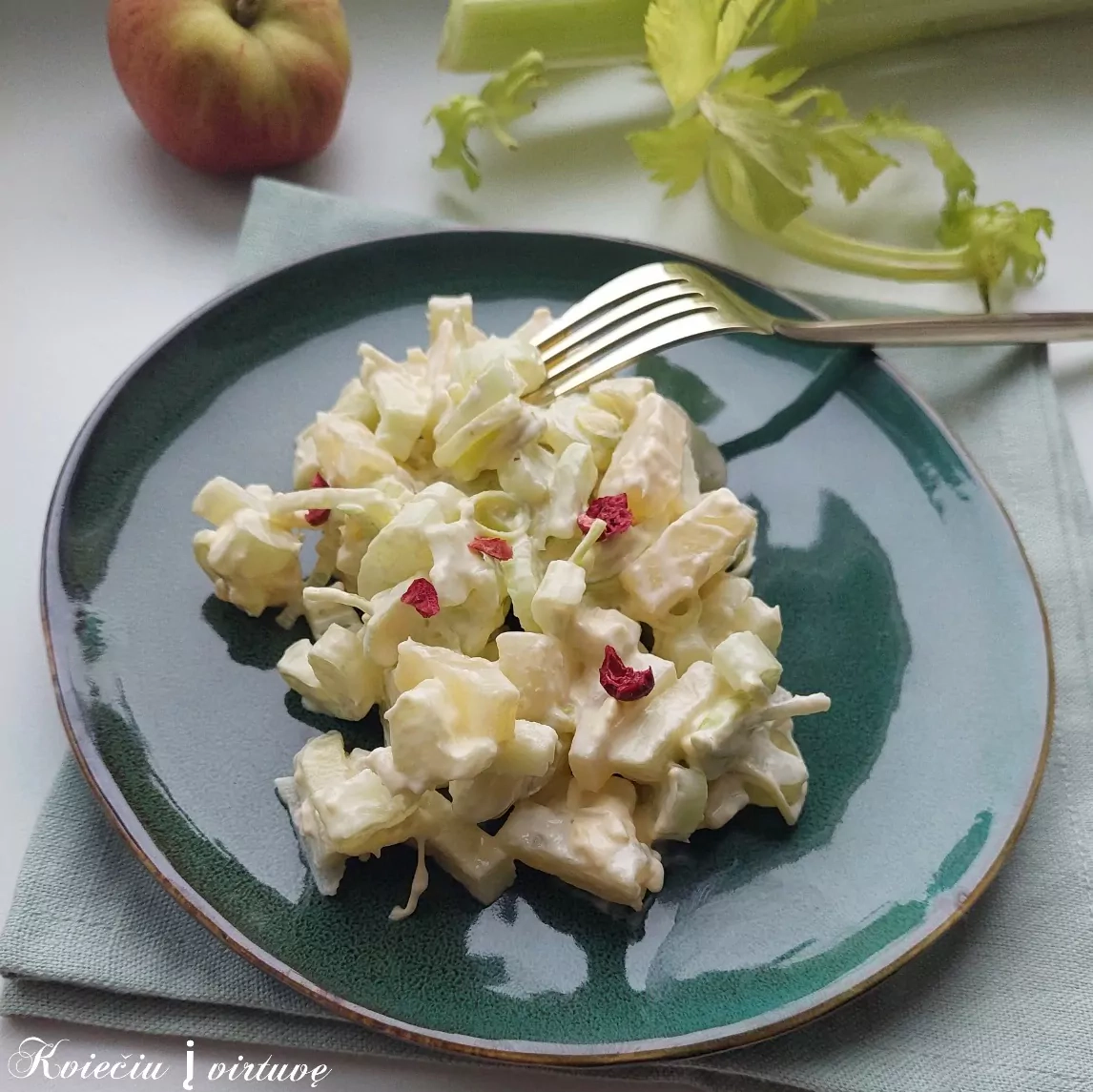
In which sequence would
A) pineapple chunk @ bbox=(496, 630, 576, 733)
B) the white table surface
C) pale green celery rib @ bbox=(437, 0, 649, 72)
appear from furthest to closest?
pale green celery rib @ bbox=(437, 0, 649, 72)
the white table surface
pineapple chunk @ bbox=(496, 630, 576, 733)

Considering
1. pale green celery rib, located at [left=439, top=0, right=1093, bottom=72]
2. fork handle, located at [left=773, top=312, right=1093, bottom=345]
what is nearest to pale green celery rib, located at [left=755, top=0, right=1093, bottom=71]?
pale green celery rib, located at [left=439, top=0, right=1093, bottom=72]

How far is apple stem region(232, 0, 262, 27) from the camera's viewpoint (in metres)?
1.80

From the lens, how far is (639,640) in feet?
4.00

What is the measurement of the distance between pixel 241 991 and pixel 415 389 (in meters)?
0.69

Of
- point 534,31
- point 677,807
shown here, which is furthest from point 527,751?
point 534,31

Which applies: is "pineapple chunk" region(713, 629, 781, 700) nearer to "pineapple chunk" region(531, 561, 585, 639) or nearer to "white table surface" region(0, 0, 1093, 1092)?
"pineapple chunk" region(531, 561, 585, 639)

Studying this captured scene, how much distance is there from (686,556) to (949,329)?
638 mm

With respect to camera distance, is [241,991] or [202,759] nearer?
[241,991]

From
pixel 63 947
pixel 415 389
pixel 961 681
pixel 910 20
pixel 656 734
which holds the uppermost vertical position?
pixel 910 20

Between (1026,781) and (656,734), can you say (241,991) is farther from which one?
(1026,781)

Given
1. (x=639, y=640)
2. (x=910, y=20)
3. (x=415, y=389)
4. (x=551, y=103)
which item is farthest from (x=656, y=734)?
(x=910, y=20)

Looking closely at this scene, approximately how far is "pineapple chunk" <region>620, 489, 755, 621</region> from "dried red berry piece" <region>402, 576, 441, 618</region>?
8.7 inches

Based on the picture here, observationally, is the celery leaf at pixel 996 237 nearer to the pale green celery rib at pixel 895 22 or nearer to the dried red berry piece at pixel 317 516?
the pale green celery rib at pixel 895 22

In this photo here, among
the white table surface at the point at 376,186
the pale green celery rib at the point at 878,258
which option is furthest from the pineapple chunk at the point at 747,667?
the pale green celery rib at the point at 878,258
